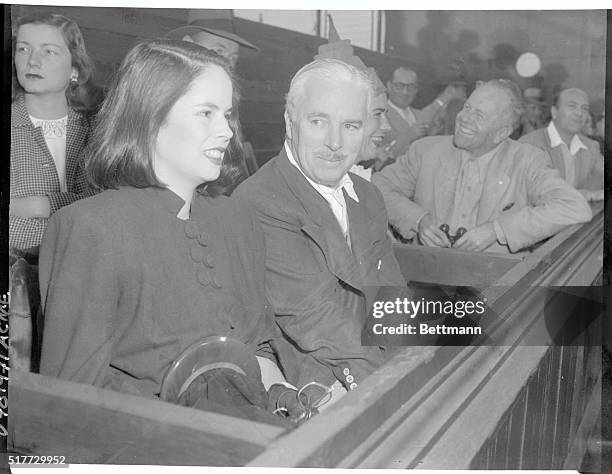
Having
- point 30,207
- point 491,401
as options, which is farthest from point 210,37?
point 491,401

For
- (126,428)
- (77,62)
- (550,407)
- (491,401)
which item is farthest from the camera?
(550,407)

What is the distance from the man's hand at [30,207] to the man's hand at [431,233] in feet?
2.57

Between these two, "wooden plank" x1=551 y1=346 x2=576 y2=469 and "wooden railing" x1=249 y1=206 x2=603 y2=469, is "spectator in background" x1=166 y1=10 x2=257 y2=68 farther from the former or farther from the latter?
"wooden plank" x1=551 y1=346 x2=576 y2=469

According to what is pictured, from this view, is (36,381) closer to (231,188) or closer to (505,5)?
(231,188)

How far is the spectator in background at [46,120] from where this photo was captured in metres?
1.38

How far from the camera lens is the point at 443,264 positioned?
1.58 metres

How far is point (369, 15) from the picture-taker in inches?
56.8

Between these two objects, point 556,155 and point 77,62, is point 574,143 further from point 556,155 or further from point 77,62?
point 77,62

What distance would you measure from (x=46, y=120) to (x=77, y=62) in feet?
0.44

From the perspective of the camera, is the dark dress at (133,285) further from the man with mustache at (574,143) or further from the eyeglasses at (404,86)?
the man with mustache at (574,143)

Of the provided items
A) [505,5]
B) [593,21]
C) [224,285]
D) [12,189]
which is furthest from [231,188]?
[593,21]

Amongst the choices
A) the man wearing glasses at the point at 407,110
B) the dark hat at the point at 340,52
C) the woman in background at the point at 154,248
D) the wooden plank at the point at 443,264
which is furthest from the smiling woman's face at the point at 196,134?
the wooden plank at the point at 443,264

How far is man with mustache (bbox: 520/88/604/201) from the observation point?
1.49 metres

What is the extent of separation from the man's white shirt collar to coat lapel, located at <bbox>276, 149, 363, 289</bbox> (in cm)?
51
